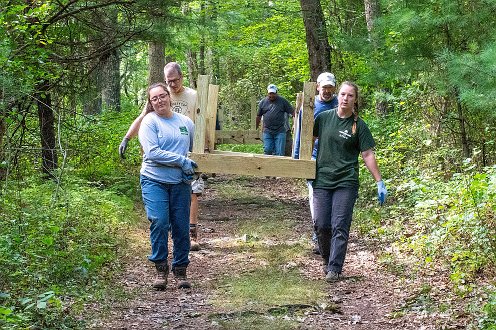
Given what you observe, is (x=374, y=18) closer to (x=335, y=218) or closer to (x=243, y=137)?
(x=243, y=137)

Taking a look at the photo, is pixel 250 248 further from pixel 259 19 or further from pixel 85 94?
pixel 259 19

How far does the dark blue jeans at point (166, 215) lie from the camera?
7.16m

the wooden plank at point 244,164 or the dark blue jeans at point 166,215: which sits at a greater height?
the wooden plank at point 244,164

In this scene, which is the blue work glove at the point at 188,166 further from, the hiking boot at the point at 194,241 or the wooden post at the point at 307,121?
the hiking boot at the point at 194,241

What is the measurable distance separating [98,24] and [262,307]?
255 inches

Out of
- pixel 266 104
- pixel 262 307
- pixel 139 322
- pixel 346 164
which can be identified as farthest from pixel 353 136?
pixel 266 104

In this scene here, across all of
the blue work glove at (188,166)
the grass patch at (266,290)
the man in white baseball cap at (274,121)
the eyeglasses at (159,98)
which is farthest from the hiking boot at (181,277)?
the man in white baseball cap at (274,121)

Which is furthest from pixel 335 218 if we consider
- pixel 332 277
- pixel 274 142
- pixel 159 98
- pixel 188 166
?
pixel 274 142

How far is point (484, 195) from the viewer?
290 inches

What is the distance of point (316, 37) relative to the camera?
13.2 metres

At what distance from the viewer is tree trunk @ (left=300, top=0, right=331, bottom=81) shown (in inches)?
518

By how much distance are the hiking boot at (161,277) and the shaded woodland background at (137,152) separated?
517mm

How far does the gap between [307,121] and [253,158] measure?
29.8 inches

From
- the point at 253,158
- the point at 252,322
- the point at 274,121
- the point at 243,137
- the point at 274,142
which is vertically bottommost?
the point at 252,322
